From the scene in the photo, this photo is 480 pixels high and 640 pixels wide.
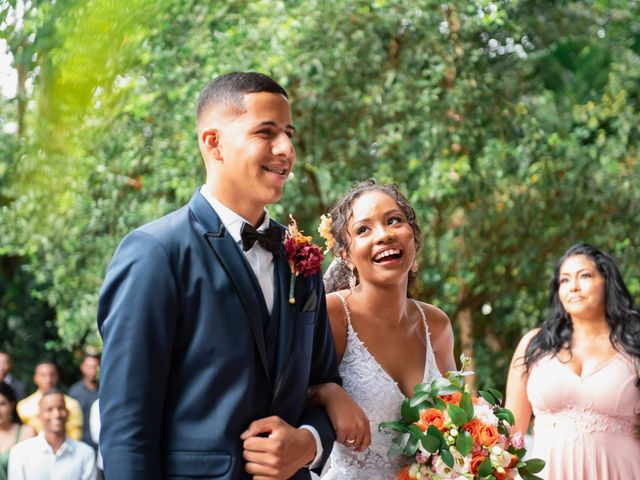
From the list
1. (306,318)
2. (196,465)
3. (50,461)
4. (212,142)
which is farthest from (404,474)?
(50,461)

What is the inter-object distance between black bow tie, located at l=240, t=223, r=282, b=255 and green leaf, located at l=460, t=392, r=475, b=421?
104 cm

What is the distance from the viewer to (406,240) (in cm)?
338

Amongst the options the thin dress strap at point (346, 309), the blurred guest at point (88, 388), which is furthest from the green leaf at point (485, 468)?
the blurred guest at point (88, 388)

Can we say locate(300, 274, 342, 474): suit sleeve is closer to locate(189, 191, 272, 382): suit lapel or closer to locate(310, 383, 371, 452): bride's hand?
locate(310, 383, 371, 452): bride's hand

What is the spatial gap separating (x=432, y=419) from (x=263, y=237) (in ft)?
3.54

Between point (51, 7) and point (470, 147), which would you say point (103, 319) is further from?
point (470, 147)

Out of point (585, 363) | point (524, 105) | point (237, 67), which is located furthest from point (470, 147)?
point (585, 363)

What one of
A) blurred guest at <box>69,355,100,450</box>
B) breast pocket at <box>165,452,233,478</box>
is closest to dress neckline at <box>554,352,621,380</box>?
breast pocket at <box>165,452,233,478</box>

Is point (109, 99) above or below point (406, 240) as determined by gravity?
below

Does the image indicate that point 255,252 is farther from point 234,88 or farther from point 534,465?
point 534,465

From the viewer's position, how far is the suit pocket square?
7.85ft

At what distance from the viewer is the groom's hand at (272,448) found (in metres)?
2.14

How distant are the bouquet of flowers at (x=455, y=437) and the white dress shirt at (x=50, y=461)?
375 cm

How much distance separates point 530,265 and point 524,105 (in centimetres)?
145
